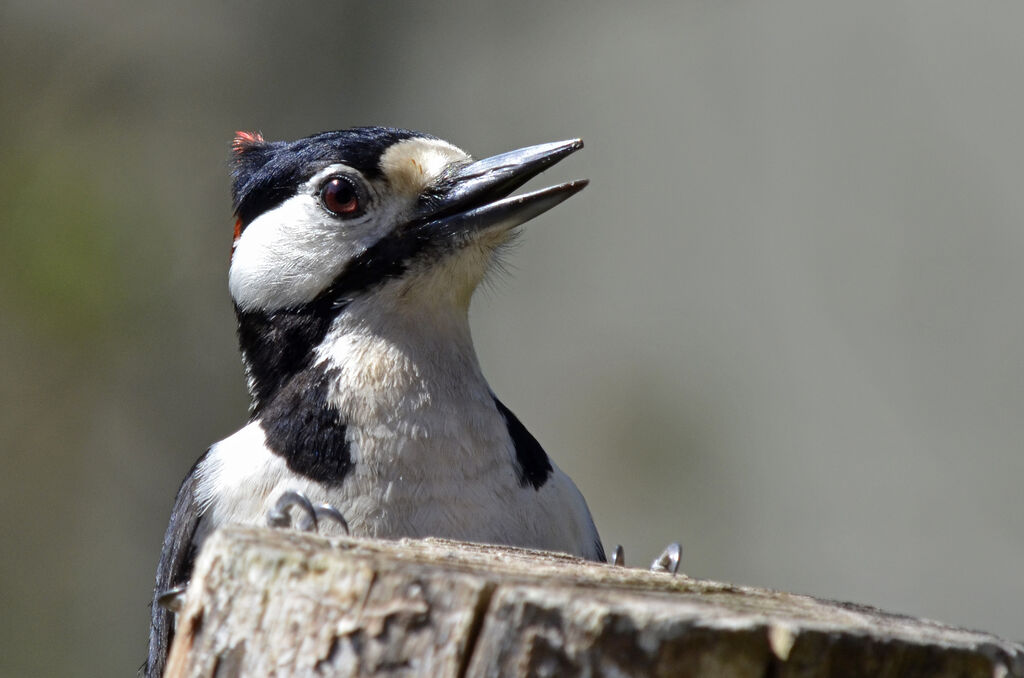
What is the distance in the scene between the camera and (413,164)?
261cm

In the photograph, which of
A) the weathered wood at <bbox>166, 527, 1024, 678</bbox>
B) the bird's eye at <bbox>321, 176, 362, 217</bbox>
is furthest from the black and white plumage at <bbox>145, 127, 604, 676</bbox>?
the weathered wood at <bbox>166, 527, 1024, 678</bbox>

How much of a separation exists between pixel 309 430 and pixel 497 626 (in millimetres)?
1107

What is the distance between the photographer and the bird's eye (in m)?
2.58

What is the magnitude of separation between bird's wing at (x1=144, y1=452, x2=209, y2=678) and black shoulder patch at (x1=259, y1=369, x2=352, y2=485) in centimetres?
23

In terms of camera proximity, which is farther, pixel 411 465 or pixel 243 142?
pixel 243 142

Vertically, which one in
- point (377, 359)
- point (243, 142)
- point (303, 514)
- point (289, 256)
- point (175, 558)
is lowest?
point (175, 558)

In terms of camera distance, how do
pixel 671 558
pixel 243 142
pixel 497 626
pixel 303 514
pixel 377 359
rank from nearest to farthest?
pixel 497 626
pixel 671 558
pixel 303 514
pixel 377 359
pixel 243 142

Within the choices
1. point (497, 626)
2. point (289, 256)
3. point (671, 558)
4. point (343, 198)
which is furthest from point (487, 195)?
point (497, 626)

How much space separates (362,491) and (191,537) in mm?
420

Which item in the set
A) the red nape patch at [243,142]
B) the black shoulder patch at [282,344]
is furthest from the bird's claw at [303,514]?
the red nape patch at [243,142]

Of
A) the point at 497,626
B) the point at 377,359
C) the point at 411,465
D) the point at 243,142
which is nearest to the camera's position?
the point at 497,626

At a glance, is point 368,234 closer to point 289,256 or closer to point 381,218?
point 381,218

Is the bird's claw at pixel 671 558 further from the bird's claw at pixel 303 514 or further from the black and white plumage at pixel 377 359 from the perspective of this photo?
the bird's claw at pixel 303 514

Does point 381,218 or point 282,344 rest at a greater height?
point 381,218
